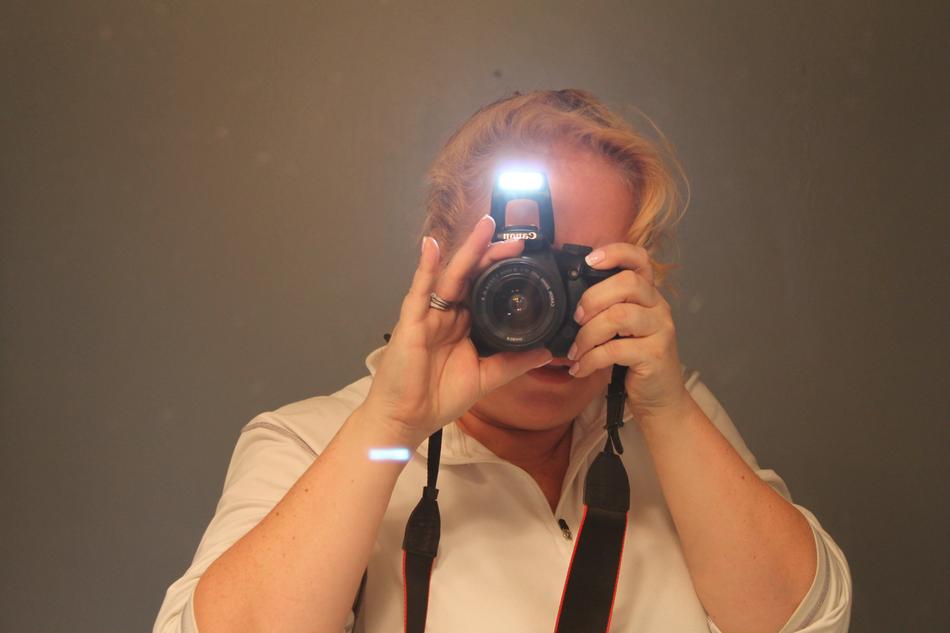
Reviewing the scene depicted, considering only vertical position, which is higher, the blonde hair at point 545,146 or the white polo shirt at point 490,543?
the blonde hair at point 545,146

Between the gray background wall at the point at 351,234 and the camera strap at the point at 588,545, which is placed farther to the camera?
the gray background wall at the point at 351,234

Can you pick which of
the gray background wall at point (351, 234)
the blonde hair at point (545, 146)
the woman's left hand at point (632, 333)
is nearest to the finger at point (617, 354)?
the woman's left hand at point (632, 333)

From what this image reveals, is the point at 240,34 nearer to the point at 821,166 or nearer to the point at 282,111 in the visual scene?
the point at 282,111

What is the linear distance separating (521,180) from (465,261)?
0.37 ft

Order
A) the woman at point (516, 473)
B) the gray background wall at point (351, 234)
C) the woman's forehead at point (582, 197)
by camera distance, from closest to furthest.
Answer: the woman at point (516, 473) < the woman's forehead at point (582, 197) < the gray background wall at point (351, 234)

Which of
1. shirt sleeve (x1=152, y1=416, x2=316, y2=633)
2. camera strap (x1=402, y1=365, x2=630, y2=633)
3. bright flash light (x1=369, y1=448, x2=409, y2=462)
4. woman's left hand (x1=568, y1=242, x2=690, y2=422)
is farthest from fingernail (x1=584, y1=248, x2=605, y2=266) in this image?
shirt sleeve (x1=152, y1=416, x2=316, y2=633)

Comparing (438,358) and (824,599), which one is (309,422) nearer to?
(438,358)

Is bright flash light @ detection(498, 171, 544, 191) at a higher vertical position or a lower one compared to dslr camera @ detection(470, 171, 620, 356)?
higher

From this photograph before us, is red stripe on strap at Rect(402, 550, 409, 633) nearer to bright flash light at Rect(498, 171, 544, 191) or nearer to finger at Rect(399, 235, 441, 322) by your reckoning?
finger at Rect(399, 235, 441, 322)

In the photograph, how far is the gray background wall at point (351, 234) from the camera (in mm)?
1200

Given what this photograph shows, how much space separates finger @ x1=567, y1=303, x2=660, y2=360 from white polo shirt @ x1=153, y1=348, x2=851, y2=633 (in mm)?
150

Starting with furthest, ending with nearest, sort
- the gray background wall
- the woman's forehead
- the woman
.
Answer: the gray background wall, the woman's forehead, the woman

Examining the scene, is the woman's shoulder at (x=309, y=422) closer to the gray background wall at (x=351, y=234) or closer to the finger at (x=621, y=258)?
the finger at (x=621, y=258)

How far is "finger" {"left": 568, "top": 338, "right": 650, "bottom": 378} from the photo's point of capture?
689 millimetres
